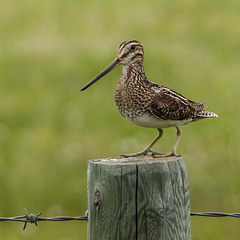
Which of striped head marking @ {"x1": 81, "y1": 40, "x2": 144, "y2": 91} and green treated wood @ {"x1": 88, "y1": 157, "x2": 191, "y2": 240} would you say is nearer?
green treated wood @ {"x1": 88, "y1": 157, "x2": 191, "y2": 240}

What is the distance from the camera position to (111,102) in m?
12.6

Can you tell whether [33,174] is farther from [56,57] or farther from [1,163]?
[56,57]

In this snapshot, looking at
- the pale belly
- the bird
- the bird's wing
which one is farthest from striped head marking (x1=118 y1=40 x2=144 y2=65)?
the pale belly

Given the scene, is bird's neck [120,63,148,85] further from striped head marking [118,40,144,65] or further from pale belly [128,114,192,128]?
pale belly [128,114,192,128]

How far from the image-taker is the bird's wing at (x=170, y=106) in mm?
5785

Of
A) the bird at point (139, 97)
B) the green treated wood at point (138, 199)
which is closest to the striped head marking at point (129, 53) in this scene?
the bird at point (139, 97)

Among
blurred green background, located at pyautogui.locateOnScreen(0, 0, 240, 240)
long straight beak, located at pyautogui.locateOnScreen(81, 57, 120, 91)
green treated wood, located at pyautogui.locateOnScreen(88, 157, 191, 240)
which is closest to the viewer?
green treated wood, located at pyautogui.locateOnScreen(88, 157, 191, 240)

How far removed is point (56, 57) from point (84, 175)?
5515mm

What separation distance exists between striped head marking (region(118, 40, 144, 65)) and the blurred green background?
3245mm

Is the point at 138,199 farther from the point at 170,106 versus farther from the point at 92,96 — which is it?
the point at 92,96

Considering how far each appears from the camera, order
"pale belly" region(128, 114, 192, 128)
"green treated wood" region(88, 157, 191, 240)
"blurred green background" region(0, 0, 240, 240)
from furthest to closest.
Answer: "blurred green background" region(0, 0, 240, 240) < "pale belly" region(128, 114, 192, 128) < "green treated wood" region(88, 157, 191, 240)

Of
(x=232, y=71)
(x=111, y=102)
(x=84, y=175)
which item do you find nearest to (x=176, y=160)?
(x=84, y=175)

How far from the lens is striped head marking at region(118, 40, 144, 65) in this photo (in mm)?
5793

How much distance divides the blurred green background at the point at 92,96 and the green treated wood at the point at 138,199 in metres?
4.18
